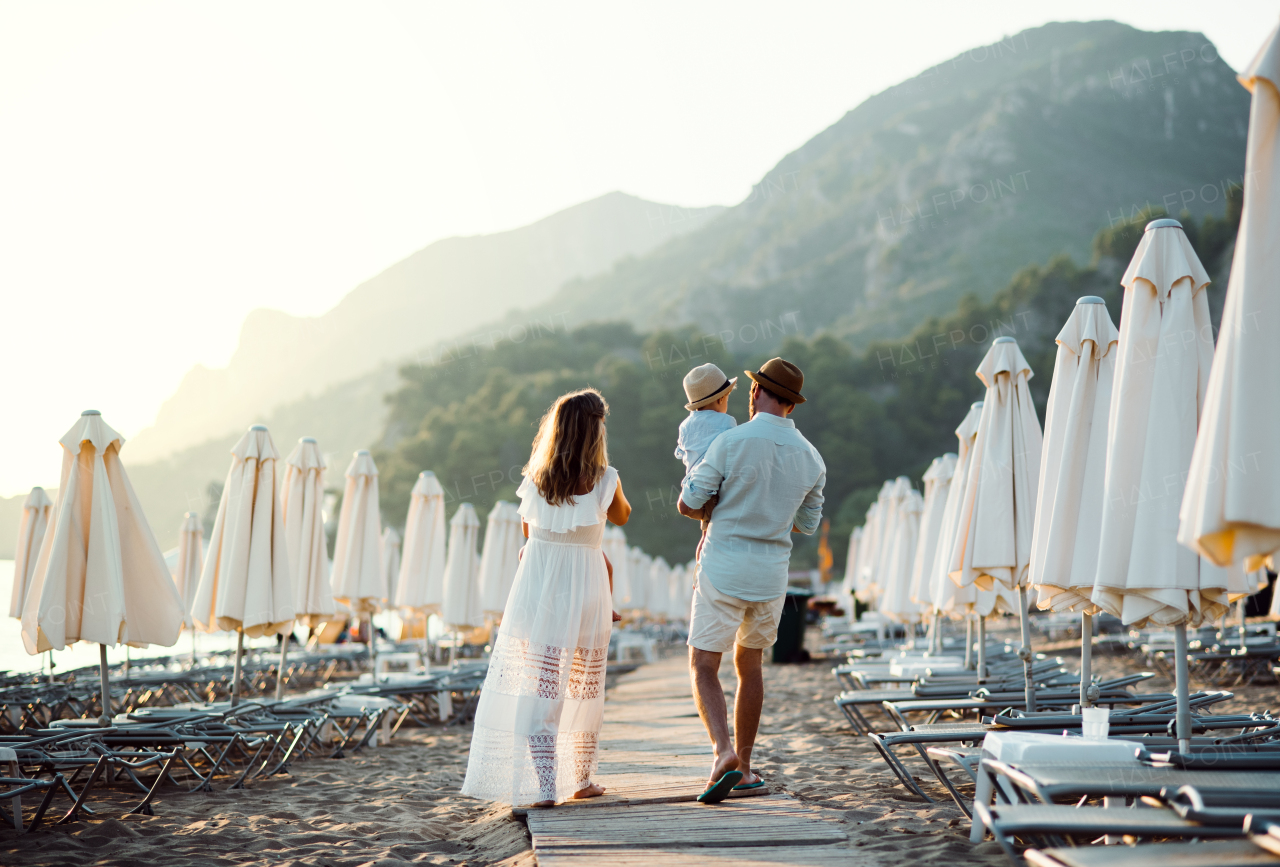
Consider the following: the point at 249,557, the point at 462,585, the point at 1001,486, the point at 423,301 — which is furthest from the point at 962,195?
the point at 249,557

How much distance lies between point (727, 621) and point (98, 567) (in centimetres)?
382

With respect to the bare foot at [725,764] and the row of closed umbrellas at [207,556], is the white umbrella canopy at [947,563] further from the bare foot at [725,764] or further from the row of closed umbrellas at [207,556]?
the row of closed umbrellas at [207,556]

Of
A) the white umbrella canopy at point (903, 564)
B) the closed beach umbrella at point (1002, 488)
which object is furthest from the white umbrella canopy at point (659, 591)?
the closed beach umbrella at point (1002, 488)

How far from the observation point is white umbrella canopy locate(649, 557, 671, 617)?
24.5 meters

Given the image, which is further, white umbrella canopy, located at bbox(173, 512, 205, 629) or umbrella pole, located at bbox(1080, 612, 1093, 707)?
white umbrella canopy, located at bbox(173, 512, 205, 629)

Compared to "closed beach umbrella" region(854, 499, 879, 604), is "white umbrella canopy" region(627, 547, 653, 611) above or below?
below

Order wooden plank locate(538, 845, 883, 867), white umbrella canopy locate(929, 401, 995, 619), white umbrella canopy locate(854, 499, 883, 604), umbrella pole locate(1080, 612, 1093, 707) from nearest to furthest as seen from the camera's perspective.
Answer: wooden plank locate(538, 845, 883, 867) < umbrella pole locate(1080, 612, 1093, 707) < white umbrella canopy locate(929, 401, 995, 619) < white umbrella canopy locate(854, 499, 883, 604)

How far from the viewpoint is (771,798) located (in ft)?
12.6

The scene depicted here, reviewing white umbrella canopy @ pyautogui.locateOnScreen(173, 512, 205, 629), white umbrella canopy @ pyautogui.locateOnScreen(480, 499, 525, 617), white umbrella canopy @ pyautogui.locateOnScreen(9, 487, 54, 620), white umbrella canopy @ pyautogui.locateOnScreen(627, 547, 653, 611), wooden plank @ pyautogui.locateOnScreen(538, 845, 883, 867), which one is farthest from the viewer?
white umbrella canopy @ pyautogui.locateOnScreen(627, 547, 653, 611)

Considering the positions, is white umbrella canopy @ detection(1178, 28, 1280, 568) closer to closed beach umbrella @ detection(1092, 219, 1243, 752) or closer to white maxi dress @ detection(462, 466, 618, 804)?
closed beach umbrella @ detection(1092, 219, 1243, 752)

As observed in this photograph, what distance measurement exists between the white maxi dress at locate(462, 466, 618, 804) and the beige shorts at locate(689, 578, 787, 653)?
395 millimetres

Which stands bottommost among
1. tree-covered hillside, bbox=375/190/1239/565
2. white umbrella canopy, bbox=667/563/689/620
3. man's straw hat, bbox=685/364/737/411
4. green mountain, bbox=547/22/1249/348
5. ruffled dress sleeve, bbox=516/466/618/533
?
white umbrella canopy, bbox=667/563/689/620

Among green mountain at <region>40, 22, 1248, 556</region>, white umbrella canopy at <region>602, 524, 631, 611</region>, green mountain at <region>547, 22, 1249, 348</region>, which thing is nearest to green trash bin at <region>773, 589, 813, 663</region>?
white umbrella canopy at <region>602, 524, 631, 611</region>

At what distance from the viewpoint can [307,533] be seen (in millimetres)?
7887
